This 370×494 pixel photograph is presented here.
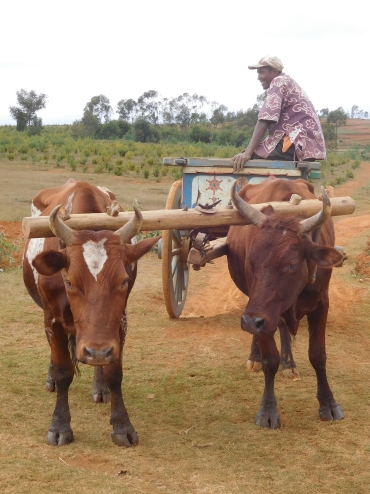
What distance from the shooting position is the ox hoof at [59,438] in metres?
4.23

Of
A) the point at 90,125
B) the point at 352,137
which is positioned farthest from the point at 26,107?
the point at 352,137

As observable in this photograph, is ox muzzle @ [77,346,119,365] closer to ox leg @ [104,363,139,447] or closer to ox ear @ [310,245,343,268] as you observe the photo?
ox leg @ [104,363,139,447]

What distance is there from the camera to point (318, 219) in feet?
13.9

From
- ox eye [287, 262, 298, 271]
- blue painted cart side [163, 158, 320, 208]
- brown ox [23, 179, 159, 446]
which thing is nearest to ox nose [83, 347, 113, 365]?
brown ox [23, 179, 159, 446]

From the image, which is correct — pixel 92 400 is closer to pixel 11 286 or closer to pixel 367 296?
pixel 11 286

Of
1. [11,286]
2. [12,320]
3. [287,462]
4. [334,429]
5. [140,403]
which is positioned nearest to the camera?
[287,462]

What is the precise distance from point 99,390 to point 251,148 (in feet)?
8.98

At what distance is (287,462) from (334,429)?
2.29 feet

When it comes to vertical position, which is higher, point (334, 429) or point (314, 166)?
point (314, 166)

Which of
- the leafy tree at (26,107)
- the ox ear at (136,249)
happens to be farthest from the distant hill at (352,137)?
the ox ear at (136,249)

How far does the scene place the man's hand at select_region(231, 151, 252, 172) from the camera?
621 centimetres

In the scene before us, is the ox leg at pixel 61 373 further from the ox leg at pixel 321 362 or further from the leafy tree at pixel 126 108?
the leafy tree at pixel 126 108

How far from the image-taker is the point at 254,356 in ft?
19.2

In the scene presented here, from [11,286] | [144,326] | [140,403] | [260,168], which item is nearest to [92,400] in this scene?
[140,403]
